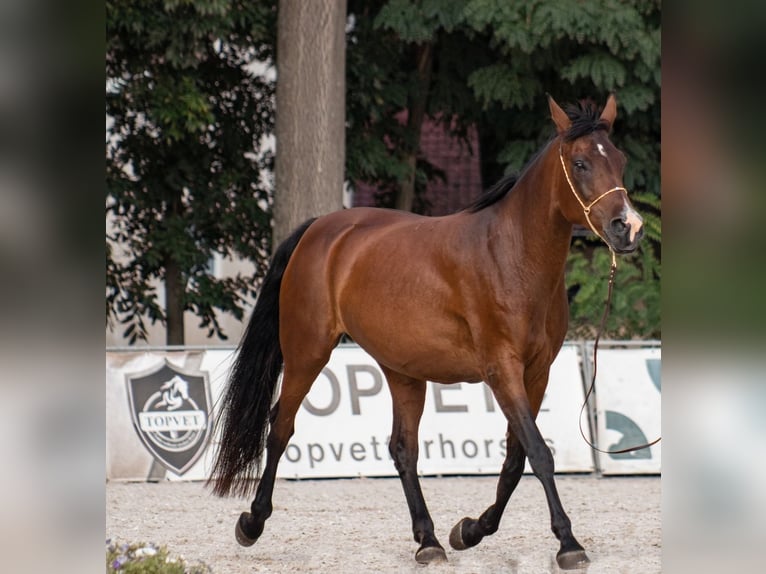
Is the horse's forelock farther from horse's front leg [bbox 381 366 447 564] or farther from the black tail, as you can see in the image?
the black tail

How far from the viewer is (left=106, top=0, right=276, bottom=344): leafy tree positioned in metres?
11.1

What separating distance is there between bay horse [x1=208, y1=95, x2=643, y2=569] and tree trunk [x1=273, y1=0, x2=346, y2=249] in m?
3.30

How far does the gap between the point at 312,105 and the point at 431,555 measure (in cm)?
525

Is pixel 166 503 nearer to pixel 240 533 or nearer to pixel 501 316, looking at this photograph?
pixel 240 533

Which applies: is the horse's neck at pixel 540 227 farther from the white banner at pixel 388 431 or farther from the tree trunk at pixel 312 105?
the tree trunk at pixel 312 105

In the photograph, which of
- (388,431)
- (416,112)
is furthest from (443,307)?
(416,112)

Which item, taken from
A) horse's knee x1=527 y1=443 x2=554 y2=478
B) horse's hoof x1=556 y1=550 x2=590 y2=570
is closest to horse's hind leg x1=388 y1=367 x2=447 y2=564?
horse's knee x1=527 y1=443 x2=554 y2=478

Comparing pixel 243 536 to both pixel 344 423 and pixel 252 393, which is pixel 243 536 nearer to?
pixel 252 393

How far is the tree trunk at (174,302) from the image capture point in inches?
457

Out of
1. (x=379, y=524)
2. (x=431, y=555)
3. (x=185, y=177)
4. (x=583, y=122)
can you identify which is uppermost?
(x=185, y=177)

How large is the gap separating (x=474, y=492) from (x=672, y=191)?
629 centimetres

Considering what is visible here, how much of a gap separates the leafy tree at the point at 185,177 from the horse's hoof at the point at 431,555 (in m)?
6.42

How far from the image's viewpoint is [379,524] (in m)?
6.80

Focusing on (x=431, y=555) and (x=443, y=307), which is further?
(x=431, y=555)
